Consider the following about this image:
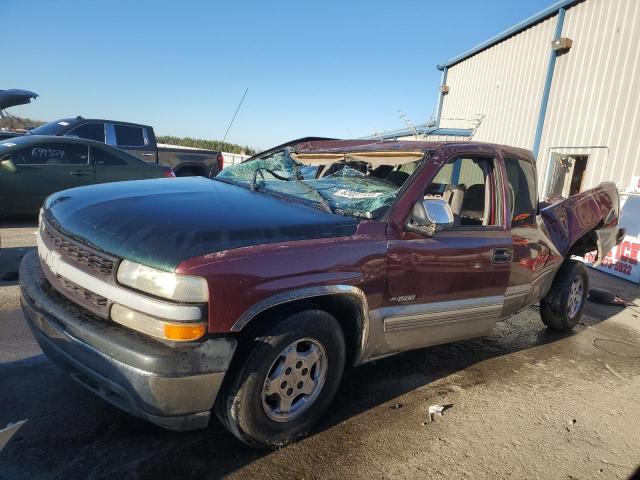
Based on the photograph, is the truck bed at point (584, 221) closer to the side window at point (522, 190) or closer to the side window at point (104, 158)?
the side window at point (522, 190)

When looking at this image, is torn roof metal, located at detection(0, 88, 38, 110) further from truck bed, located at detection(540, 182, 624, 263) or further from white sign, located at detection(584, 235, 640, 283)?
white sign, located at detection(584, 235, 640, 283)

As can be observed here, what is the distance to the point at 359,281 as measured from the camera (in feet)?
8.59

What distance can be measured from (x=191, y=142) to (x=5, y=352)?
3598 centimetres

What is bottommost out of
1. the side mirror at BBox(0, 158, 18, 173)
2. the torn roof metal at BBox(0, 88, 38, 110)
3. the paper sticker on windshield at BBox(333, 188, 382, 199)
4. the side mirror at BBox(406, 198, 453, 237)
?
the side mirror at BBox(0, 158, 18, 173)

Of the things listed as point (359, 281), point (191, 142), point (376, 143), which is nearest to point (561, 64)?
point (376, 143)

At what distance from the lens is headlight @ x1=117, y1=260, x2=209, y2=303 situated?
2.04 meters

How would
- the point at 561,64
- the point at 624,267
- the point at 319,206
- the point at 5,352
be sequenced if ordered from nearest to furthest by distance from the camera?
the point at 319,206 < the point at 5,352 < the point at 624,267 < the point at 561,64

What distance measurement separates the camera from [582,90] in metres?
10.5

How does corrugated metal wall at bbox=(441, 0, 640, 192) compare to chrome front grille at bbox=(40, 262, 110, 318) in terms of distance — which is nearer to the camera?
chrome front grille at bbox=(40, 262, 110, 318)

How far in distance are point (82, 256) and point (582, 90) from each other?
1131 centimetres

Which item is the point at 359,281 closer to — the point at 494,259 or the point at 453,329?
the point at 453,329

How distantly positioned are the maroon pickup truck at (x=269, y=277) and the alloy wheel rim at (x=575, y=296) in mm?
1336

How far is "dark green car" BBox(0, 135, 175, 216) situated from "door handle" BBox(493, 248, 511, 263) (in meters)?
6.38

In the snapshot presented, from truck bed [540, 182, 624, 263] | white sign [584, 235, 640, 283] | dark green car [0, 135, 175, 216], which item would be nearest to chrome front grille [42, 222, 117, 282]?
truck bed [540, 182, 624, 263]
